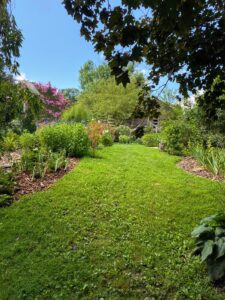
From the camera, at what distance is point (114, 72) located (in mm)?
1972

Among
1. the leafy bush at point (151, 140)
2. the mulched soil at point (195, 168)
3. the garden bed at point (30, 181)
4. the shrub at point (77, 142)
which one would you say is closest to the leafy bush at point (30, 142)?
the garden bed at point (30, 181)

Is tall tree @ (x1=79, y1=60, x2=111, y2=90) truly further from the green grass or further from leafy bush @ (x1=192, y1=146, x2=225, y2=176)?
the green grass

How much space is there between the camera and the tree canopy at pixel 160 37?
73.8 inches

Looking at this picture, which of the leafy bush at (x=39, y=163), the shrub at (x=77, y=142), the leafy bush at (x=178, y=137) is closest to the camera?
the leafy bush at (x=39, y=163)

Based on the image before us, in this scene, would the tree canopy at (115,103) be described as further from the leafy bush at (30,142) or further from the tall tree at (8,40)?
the tall tree at (8,40)

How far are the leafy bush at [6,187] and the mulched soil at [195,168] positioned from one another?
14.0 feet

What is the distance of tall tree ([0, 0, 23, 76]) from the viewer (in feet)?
12.2

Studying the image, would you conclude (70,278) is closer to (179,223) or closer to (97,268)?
(97,268)

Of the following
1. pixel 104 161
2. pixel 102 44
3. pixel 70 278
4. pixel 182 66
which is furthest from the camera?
pixel 104 161

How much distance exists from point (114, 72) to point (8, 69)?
7.86ft

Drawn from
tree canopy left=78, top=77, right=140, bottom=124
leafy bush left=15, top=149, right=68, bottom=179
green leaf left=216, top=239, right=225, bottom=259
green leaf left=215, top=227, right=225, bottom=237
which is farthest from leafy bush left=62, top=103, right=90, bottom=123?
green leaf left=216, top=239, right=225, bottom=259

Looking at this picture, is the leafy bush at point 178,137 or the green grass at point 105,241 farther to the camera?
the leafy bush at point 178,137

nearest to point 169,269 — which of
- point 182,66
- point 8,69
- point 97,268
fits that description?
point 97,268

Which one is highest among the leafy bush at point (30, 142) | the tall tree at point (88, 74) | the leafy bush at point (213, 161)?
the tall tree at point (88, 74)
